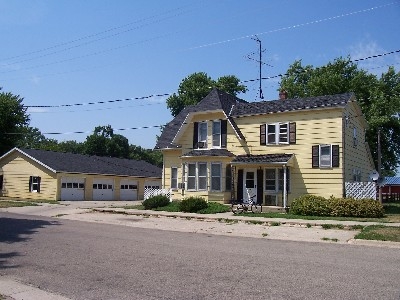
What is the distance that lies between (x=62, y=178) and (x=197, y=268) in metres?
32.2

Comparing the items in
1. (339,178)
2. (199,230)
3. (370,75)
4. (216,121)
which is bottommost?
(199,230)

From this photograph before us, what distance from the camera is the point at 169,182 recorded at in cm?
3017

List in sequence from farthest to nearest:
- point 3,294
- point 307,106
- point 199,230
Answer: point 307,106, point 199,230, point 3,294

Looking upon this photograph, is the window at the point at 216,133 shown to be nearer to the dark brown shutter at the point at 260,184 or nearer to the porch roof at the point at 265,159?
the porch roof at the point at 265,159

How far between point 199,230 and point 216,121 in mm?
12401

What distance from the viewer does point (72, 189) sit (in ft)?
129

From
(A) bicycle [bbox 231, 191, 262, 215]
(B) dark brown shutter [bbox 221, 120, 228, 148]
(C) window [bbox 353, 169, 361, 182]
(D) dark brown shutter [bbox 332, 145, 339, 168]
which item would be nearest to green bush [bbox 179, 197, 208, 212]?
(A) bicycle [bbox 231, 191, 262, 215]

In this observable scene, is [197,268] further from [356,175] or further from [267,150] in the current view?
[356,175]

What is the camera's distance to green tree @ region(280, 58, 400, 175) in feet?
126

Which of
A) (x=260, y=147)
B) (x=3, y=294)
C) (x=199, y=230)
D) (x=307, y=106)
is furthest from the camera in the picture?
(x=260, y=147)

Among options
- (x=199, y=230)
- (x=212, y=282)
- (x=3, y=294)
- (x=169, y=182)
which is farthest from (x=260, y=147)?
(x=3, y=294)

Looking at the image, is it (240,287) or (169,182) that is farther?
(169,182)

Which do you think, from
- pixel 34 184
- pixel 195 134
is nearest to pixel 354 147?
pixel 195 134

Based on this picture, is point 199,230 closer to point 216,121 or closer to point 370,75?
point 216,121
